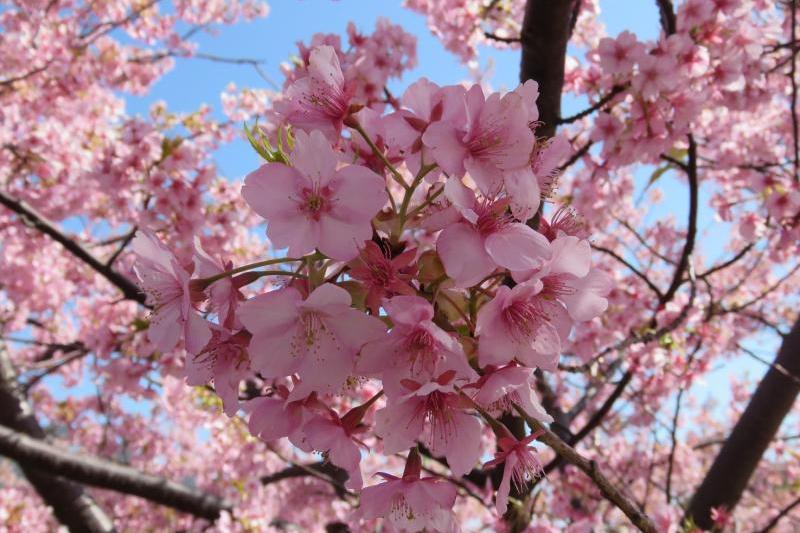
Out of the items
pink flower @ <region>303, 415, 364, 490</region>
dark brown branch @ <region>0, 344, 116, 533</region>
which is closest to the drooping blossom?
pink flower @ <region>303, 415, 364, 490</region>

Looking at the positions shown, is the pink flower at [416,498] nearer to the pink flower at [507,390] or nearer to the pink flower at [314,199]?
the pink flower at [507,390]

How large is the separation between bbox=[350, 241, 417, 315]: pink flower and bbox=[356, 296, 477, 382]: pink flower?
3 centimetres

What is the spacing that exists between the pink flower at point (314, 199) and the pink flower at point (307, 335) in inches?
3.6

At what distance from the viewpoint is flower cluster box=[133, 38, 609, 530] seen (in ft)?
2.79

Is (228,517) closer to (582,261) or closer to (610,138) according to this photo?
(610,138)

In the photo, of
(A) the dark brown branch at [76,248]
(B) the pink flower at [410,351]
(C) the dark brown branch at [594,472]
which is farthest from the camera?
(A) the dark brown branch at [76,248]

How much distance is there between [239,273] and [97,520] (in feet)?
12.8

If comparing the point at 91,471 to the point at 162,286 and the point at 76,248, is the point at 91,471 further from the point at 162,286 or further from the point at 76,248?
the point at 162,286

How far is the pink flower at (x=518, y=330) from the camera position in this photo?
2.85 ft

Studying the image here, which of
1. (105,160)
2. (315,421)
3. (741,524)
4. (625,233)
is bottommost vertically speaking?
(315,421)

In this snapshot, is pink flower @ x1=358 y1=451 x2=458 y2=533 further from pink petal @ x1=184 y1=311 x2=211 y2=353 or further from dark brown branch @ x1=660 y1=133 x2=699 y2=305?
dark brown branch @ x1=660 y1=133 x2=699 y2=305

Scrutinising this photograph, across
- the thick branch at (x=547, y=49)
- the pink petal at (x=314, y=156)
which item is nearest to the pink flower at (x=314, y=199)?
the pink petal at (x=314, y=156)

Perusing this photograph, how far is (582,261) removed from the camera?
907mm

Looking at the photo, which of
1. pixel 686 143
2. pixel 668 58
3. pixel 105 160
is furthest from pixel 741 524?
pixel 105 160
